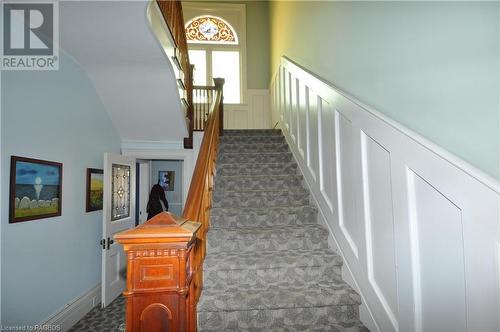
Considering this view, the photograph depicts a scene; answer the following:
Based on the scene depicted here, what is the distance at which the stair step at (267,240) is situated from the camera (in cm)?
225

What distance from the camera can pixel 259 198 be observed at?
9.43 ft

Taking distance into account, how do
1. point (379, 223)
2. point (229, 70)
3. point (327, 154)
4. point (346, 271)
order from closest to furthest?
point (379, 223) → point (346, 271) → point (327, 154) → point (229, 70)

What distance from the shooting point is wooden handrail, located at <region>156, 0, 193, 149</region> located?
2.88 meters

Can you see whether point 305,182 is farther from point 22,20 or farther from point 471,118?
point 22,20

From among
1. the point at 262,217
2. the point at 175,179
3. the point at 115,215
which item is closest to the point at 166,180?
the point at 175,179

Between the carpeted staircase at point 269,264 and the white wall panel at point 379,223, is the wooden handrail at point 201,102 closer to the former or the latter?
the carpeted staircase at point 269,264

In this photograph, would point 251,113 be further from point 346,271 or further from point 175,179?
point 346,271

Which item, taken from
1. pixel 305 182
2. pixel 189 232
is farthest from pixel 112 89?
pixel 189 232

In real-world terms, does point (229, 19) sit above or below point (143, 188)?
above

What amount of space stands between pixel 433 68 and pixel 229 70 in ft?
18.2

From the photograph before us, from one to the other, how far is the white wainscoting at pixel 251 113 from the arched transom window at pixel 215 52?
0.22 metres

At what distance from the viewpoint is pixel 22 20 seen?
2195 mm

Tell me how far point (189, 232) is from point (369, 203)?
3.85 ft

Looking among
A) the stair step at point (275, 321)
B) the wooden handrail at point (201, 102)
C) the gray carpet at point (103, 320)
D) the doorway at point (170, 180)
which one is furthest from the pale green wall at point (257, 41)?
the stair step at point (275, 321)
